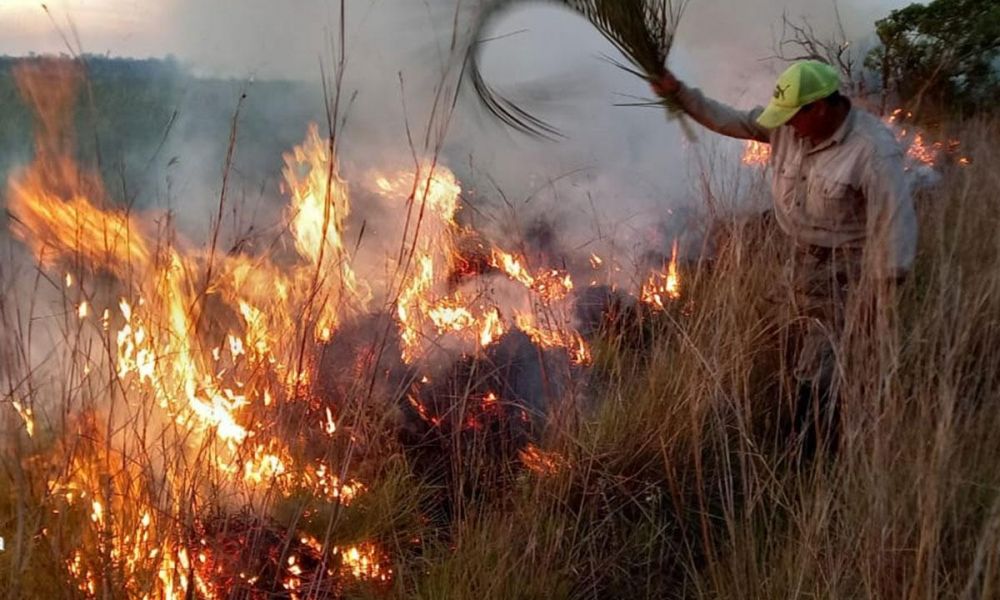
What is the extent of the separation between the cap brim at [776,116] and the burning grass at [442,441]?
1.42 feet

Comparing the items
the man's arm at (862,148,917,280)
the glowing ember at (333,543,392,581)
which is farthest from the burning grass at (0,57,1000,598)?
the man's arm at (862,148,917,280)

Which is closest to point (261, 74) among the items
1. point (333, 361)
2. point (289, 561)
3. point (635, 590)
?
point (333, 361)

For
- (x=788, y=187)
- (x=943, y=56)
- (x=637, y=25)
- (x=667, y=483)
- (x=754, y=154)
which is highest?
(x=943, y=56)

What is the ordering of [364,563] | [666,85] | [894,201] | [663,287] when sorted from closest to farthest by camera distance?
[364,563], [894,201], [666,85], [663,287]

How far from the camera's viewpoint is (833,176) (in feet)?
9.71

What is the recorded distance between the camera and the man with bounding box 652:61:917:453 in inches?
108

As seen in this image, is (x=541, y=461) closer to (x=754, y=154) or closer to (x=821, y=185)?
(x=821, y=185)

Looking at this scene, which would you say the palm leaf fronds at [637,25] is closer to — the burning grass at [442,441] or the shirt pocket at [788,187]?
the shirt pocket at [788,187]

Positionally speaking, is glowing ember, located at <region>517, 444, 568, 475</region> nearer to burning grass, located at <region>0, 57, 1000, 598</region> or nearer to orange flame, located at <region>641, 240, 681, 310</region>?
burning grass, located at <region>0, 57, 1000, 598</region>

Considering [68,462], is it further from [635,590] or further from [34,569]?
[635,590]

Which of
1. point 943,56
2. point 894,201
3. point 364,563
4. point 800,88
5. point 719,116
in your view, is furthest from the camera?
point 943,56

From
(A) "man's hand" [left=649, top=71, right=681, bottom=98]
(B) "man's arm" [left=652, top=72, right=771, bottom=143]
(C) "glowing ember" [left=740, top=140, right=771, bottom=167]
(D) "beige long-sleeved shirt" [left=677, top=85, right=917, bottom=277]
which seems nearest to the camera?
(D) "beige long-sleeved shirt" [left=677, top=85, right=917, bottom=277]

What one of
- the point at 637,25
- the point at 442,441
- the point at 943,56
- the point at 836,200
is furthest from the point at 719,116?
the point at 943,56

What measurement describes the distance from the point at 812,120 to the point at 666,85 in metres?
0.53
